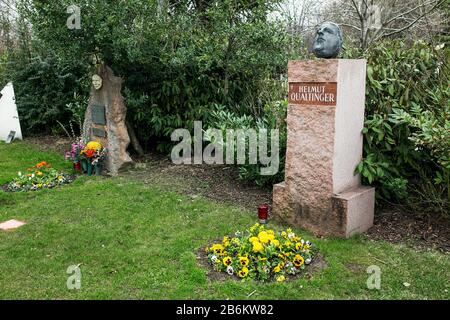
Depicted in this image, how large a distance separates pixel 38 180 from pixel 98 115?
4.61 feet

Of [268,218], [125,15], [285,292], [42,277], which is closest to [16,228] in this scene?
[42,277]

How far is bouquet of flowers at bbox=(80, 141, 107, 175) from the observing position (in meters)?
6.85

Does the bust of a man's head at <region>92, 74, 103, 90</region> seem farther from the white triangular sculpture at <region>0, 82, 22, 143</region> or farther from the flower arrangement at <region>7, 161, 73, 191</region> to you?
the white triangular sculpture at <region>0, 82, 22, 143</region>

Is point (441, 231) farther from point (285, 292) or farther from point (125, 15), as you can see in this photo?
point (125, 15)

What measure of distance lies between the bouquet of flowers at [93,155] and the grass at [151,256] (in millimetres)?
1092

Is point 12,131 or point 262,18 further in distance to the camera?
point 12,131

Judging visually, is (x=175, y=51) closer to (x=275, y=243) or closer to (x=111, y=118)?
(x=111, y=118)

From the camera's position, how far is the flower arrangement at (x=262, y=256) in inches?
141

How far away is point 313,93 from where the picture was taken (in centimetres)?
436

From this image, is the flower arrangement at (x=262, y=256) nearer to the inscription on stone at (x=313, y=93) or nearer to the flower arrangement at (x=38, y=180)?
the inscription on stone at (x=313, y=93)

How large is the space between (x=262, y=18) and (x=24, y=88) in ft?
20.0

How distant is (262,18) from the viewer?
7281 mm

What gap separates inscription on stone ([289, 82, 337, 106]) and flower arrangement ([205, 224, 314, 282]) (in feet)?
4.37

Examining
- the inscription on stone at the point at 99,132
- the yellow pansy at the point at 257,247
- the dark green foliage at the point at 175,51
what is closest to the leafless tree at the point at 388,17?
the dark green foliage at the point at 175,51
